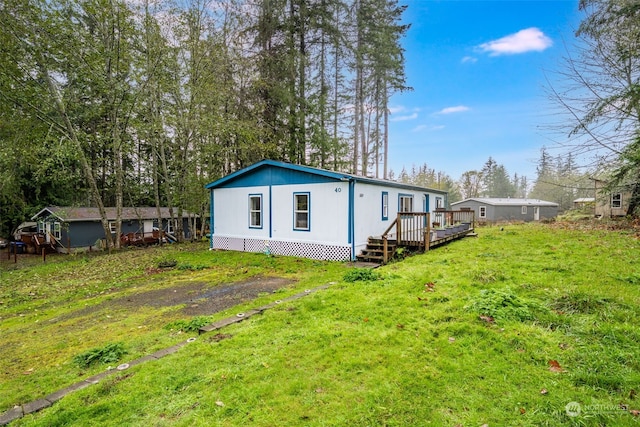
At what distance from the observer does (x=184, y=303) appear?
5738 mm

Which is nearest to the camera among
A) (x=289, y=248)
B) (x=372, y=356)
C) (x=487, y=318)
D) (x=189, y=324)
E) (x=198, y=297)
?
(x=372, y=356)

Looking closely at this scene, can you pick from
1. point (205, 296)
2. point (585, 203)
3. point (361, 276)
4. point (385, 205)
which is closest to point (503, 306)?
point (361, 276)

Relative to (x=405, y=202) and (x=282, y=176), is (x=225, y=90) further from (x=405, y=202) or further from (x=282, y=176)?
(x=405, y=202)

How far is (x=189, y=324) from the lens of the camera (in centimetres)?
438

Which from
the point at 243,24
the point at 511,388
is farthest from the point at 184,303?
the point at 243,24

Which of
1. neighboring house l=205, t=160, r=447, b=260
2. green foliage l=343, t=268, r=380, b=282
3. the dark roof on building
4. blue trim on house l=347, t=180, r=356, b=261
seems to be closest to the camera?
green foliage l=343, t=268, r=380, b=282

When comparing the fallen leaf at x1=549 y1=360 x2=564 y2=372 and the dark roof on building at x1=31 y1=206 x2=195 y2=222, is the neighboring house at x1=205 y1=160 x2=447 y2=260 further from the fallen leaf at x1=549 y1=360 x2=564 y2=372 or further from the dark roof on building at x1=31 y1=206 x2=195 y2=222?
the dark roof on building at x1=31 y1=206 x2=195 y2=222

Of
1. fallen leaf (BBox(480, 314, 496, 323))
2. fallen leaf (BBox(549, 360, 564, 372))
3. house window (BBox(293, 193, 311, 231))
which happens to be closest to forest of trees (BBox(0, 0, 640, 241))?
fallen leaf (BBox(480, 314, 496, 323))

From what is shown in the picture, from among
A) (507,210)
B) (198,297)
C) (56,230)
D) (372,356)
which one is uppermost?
(507,210)

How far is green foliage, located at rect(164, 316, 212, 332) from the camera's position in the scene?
429cm

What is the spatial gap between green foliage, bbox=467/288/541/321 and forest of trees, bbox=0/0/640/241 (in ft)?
13.9

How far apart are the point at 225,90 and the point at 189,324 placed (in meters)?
13.7

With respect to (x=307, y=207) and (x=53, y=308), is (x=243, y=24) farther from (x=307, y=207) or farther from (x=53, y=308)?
(x=53, y=308)

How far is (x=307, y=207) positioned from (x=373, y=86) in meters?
12.8
